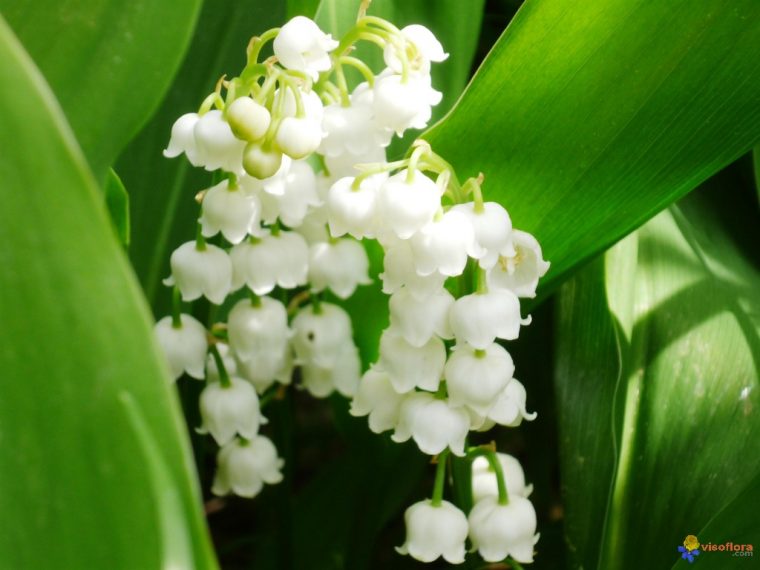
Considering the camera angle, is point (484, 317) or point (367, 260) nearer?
point (484, 317)

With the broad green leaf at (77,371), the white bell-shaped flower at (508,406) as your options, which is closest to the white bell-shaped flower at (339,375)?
the white bell-shaped flower at (508,406)

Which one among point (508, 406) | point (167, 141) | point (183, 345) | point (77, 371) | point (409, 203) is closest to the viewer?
point (77, 371)

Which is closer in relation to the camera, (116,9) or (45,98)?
(45,98)

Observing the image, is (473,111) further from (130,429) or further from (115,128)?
(130,429)

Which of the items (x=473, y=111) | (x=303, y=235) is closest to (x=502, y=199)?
(x=473, y=111)

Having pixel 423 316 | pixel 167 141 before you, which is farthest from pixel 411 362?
pixel 167 141

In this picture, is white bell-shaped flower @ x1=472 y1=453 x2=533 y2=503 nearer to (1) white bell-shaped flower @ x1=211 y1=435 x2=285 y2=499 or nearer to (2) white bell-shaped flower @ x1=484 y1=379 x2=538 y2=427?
(2) white bell-shaped flower @ x1=484 y1=379 x2=538 y2=427

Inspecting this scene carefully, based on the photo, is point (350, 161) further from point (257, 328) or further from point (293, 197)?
point (257, 328)

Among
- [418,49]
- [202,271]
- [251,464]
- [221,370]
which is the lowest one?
[251,464]
